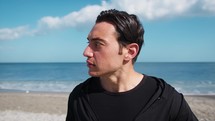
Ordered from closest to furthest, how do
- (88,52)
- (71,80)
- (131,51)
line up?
(88,52)
(131,51)
(71,80)

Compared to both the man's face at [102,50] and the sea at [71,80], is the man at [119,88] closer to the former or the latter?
the man's face at [102,50]

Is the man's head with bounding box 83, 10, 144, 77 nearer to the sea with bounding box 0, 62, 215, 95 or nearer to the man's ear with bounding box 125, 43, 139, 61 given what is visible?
the man's ear with bounding box 125, 43, 139, 61

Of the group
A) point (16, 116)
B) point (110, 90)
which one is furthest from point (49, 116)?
point (110, 90)

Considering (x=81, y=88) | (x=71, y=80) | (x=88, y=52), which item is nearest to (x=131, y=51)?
(x=88, y=52)

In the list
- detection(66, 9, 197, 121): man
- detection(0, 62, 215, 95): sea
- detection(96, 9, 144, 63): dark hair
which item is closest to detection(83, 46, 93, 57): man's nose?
detection(66, 9, 197, 121): man

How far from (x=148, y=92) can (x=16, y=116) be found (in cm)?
929

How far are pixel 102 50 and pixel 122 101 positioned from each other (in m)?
0.41

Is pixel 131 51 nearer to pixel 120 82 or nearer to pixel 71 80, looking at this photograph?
pixel 120 82

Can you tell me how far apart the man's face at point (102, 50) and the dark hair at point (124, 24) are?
40mm

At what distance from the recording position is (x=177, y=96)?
2090 millimetres

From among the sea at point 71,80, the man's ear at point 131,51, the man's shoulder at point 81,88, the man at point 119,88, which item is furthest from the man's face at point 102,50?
the sea at point 71,80

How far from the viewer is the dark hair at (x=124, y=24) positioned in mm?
2104

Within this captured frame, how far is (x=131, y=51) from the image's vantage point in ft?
7.25

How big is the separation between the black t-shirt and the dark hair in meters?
0.35
